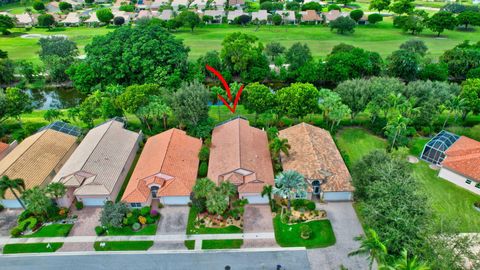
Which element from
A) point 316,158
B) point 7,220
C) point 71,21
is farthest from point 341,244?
point 71,21

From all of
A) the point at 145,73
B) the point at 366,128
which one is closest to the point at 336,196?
the point at 366,128

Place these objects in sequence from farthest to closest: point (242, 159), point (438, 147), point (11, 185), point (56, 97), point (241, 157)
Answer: point (56, 97) < point (438, 147) < point (241, 157) < point (242, 159) < point (11, 185)

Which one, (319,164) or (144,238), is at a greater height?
(319,164)

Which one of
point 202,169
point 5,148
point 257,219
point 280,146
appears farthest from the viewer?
point 5,148

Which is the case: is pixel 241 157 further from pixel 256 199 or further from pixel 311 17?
pixel 311 17

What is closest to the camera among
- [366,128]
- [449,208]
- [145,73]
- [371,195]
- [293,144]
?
[371,195]

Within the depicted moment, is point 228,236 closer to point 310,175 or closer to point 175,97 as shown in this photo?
point 310,175
